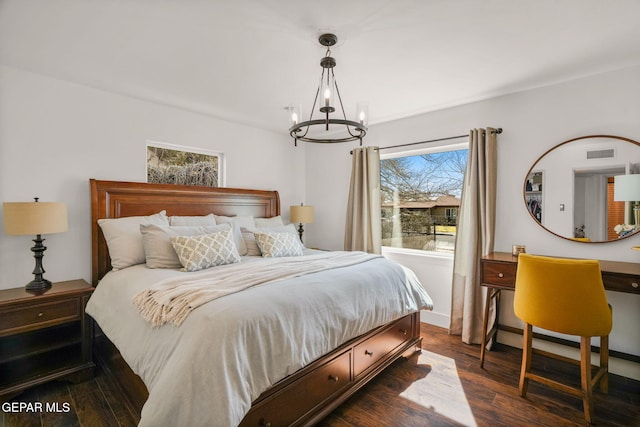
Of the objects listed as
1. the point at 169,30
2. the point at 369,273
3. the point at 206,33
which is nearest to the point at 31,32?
the point at 169,30

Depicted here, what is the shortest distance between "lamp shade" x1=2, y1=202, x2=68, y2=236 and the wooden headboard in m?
0.44

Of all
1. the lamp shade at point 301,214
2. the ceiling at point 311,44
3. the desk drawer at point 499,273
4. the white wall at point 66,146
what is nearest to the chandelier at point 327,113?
the ceiling at point 311,44

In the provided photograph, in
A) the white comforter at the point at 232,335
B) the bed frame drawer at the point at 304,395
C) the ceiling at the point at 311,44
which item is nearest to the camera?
the white comforter at the point at 232,335

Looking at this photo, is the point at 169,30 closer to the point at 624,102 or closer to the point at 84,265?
the point at 84,265

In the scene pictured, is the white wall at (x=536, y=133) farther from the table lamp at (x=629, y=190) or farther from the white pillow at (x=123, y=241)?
the white pillow at (x=123, y=241)

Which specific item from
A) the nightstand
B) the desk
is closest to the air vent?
the desk

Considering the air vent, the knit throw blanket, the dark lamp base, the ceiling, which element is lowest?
the dark lamp base

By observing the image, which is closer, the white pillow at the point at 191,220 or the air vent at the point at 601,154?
the air vent at the point at 601,154

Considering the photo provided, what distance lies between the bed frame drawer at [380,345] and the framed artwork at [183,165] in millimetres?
2727

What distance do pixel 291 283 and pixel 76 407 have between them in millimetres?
1688

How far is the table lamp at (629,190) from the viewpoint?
2.40 metres

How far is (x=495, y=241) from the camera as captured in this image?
10.3 ft

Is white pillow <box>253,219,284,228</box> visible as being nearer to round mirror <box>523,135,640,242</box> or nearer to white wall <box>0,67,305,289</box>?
white wall <box>0,67,305,289</box>

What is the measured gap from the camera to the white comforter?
4.28 ft
